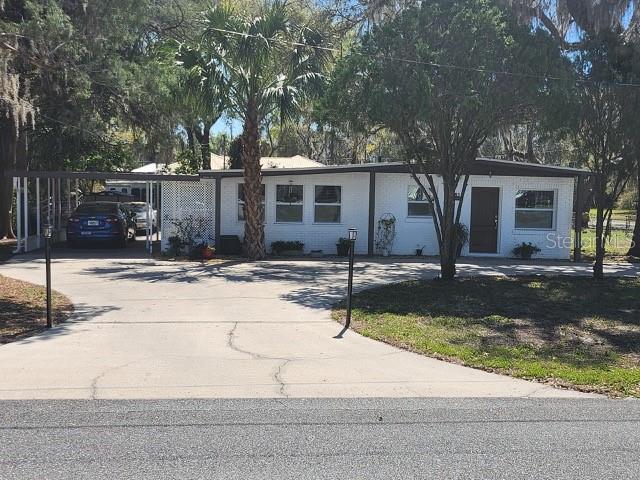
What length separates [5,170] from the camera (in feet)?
67.2

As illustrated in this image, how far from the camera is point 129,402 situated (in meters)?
5.56

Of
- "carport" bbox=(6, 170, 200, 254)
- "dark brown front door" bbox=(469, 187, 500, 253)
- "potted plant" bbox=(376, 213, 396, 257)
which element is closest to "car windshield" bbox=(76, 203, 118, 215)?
"carport" bbox=(6, 170, 200, 254)

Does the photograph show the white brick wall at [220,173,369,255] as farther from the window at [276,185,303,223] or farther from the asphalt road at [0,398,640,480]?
the asphalt road at [0,398,640,480]

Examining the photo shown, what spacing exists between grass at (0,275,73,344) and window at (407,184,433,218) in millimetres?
11075

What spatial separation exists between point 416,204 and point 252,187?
5.24 m

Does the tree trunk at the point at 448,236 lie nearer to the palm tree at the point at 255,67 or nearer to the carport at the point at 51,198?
the palm tree at the point at 255,67

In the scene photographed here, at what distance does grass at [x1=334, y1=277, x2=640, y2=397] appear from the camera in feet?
22.7

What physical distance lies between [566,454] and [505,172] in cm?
1516

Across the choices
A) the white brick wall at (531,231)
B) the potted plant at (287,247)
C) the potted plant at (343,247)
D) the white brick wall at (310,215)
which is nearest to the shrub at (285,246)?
the potted plant at (287,247)

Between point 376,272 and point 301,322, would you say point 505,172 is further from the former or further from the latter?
point 301,322

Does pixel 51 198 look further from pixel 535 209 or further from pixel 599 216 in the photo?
pixel 599 216

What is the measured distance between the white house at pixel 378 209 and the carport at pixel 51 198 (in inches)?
46.8

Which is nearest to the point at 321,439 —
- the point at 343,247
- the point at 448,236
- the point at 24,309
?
the point at 24,309

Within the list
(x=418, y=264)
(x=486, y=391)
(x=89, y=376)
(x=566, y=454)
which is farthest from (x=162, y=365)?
(x=418, y=264)
